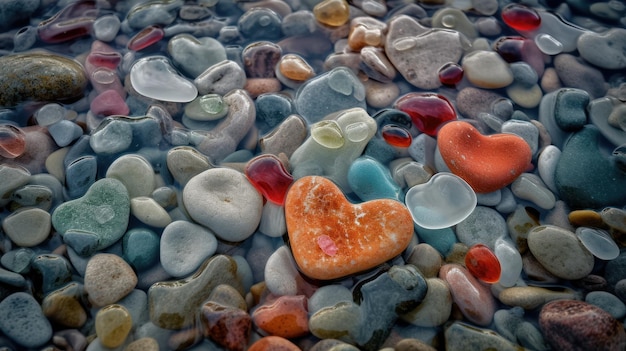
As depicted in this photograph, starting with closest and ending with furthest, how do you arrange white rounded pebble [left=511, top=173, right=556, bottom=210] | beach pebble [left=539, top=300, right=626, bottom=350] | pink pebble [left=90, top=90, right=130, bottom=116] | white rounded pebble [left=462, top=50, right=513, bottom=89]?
A: beach pebble [left=539, top=300, right=626, bottom=350] < white rounded pebble [left=511, top=173, right=556, bottom=210] < pink pebble [left=90, top=90, right=130, bottom=116] < white rounded pebble [left=462, top=50, right=513, bottom=89]

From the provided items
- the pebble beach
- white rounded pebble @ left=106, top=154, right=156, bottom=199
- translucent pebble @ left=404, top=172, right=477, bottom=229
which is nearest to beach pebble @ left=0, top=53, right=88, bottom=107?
the pebble beach

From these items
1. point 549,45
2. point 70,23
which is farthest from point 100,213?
point 549,45

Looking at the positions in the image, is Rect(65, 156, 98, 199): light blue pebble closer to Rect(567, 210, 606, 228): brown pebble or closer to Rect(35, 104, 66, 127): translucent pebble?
Rect(35, 104, 66, 127): translucent pebble

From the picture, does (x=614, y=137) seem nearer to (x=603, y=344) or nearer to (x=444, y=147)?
(x=444, y=147)

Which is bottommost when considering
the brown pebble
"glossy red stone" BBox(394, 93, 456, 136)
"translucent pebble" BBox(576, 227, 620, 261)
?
"translucent pebble" BBox(576, 227, 620, 261)

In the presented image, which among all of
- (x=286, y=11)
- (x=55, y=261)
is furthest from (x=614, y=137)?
(x=55, y=261)

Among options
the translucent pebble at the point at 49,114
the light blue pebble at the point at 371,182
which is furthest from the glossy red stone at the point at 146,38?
the light blue pebble at the point at 371,182

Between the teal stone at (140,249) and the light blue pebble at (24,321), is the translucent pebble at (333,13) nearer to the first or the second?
the teal stone at (140,249)
